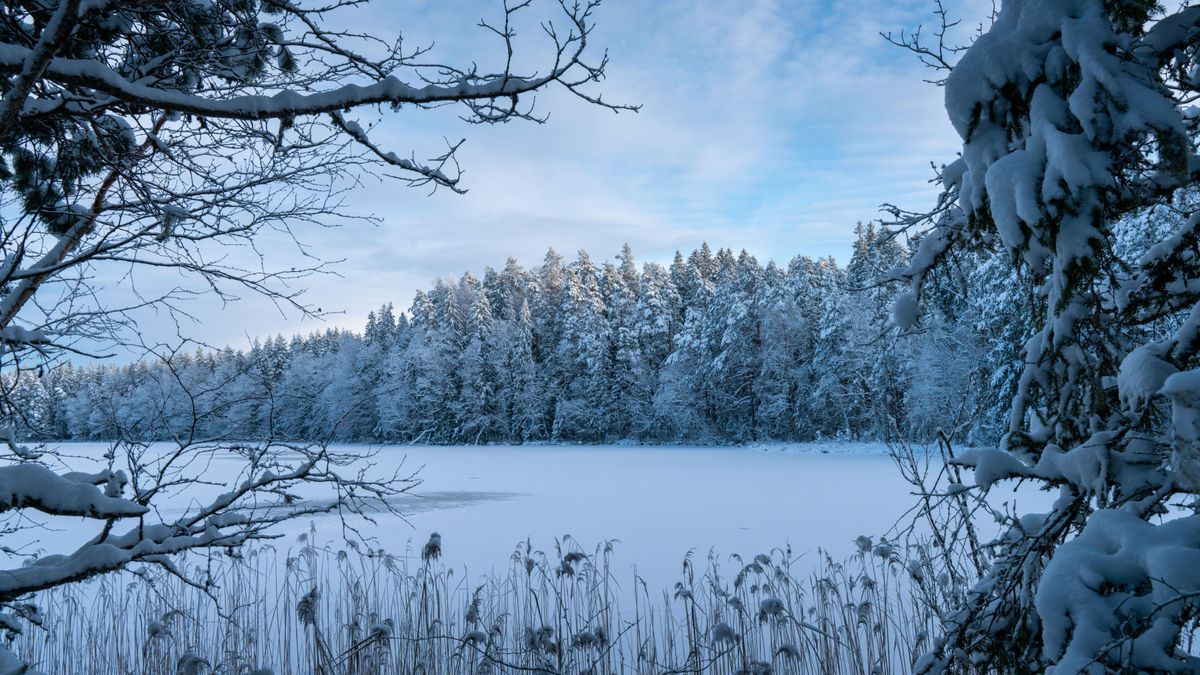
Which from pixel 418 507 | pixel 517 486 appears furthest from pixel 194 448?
pixel 517 486

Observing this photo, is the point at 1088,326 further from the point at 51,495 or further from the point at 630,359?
the point at 630,359

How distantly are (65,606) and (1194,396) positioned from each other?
839 centimetres

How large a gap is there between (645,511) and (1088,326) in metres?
10.3

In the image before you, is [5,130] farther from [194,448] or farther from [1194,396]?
[1194,396]

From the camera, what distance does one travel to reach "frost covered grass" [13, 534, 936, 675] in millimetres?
4477

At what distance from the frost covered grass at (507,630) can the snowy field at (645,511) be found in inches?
29.8

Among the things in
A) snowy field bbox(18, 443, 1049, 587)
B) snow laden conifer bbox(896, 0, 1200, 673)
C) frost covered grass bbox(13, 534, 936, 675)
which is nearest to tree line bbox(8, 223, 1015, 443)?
snowy field bbox(18, 443, 1049, 587)

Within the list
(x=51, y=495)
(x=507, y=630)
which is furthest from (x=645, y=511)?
(x=51, y=495)

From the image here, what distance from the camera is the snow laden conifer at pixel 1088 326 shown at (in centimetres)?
134

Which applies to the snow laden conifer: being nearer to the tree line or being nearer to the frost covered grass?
the frost covered grass

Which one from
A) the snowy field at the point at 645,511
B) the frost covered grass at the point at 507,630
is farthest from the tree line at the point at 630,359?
the frost covered grass at the point at 507,630

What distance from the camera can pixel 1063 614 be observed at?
1366 mm

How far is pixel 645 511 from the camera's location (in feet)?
38.5

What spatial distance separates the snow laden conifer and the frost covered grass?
217 centimetres
